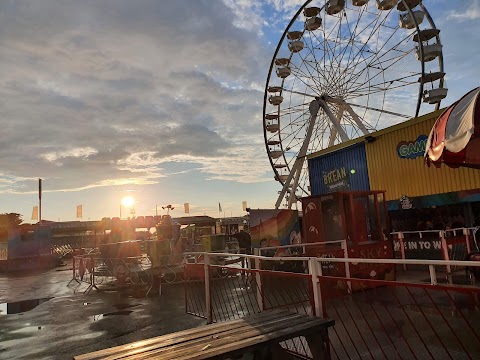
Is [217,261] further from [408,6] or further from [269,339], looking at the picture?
[408,6]

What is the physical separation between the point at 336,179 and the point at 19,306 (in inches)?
599

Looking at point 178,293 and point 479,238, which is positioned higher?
point 479,238

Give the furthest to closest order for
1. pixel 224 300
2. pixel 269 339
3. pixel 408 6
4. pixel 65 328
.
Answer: pixel 408 6, pixel 224 300, pixel 65 328, pixel 269 339

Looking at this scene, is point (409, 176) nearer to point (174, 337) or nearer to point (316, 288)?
point (316, 288)

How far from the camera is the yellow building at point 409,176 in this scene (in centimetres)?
1403

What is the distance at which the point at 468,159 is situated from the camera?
537 cm

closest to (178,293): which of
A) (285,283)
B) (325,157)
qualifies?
(285,283)

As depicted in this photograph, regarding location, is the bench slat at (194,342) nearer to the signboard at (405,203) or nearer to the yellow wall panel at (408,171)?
the yellow wall panel at (408,171)

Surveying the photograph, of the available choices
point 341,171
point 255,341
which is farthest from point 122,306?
point 341,171

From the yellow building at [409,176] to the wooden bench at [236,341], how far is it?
1239cm

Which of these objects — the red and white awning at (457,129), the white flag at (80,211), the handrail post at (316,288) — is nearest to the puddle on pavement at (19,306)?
the handrail post at (316,288)

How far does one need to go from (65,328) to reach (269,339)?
229 inches

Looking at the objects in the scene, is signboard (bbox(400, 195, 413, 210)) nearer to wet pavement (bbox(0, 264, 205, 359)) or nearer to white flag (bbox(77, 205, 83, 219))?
wet pavement (bbox(0, 264, 205, 359))

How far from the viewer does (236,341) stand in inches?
135
